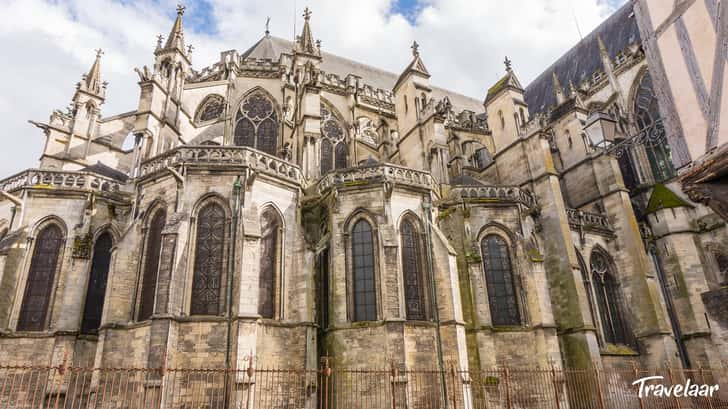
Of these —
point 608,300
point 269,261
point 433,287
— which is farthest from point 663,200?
point 269,261

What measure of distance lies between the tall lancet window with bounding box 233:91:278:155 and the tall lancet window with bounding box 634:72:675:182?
15.0 metres

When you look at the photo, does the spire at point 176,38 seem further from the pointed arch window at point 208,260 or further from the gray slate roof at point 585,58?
the gray slate roof at point 585,58

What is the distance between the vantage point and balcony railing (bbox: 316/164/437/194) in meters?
13.8

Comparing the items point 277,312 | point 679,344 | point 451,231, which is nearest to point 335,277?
point 277,312

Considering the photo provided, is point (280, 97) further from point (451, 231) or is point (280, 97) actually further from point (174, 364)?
point (174, 364)

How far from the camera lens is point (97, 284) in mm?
13305

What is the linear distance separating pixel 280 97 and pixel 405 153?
5.59 meters

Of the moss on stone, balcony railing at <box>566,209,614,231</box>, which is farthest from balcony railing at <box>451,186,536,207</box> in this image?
the moss on stone

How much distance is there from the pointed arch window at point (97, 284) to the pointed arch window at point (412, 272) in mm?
8316

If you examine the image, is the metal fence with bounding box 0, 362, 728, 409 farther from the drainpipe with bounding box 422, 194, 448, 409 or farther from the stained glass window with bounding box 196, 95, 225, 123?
the stained glass window with bounding box 196, 95, 225, 123

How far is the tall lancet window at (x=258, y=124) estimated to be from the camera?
18.7 meters

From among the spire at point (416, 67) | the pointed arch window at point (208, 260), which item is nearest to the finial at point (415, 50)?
the spire at point (416, 67)

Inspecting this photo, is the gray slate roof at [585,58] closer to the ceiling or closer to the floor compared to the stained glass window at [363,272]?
closer to the ceiling

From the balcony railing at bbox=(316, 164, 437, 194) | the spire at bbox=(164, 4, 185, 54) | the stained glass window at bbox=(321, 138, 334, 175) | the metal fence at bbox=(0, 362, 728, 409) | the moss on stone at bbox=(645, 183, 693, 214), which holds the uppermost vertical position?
the spire at bbox=(164, 4, 185, 54)
